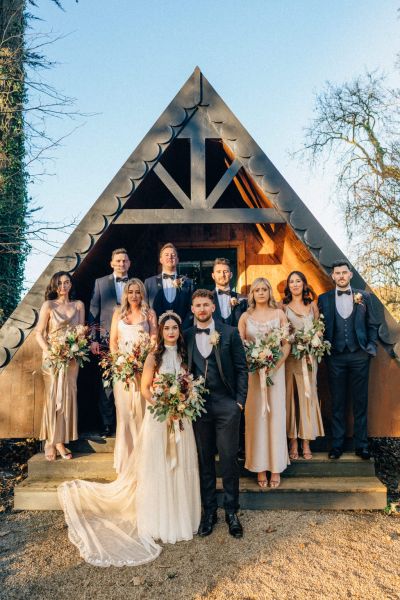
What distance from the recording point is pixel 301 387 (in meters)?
4.64

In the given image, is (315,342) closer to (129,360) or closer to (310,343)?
(310,343)

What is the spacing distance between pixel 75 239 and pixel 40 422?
214 centimetres

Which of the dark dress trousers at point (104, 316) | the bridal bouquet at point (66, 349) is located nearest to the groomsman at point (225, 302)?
the dark dress trousers at point (104, 316)

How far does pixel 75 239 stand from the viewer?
4.93 meters

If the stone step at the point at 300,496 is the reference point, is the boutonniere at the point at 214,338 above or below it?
above

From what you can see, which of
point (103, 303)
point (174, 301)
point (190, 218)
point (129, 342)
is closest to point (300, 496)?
point (129, 342)

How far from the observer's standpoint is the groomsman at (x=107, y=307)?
501 centimetres

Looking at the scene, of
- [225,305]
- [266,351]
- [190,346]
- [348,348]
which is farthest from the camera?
[225,305]

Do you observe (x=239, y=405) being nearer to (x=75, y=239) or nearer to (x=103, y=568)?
(x=103, y=568)

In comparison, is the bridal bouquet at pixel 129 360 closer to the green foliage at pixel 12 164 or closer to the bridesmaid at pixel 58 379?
the bridesmaid at pixel 58 379

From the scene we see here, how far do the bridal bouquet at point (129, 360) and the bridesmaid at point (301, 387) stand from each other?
1.57 m

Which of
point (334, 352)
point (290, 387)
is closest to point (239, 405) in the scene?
point (290, 387)

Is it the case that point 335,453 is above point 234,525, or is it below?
above

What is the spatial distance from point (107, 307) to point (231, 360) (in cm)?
194
